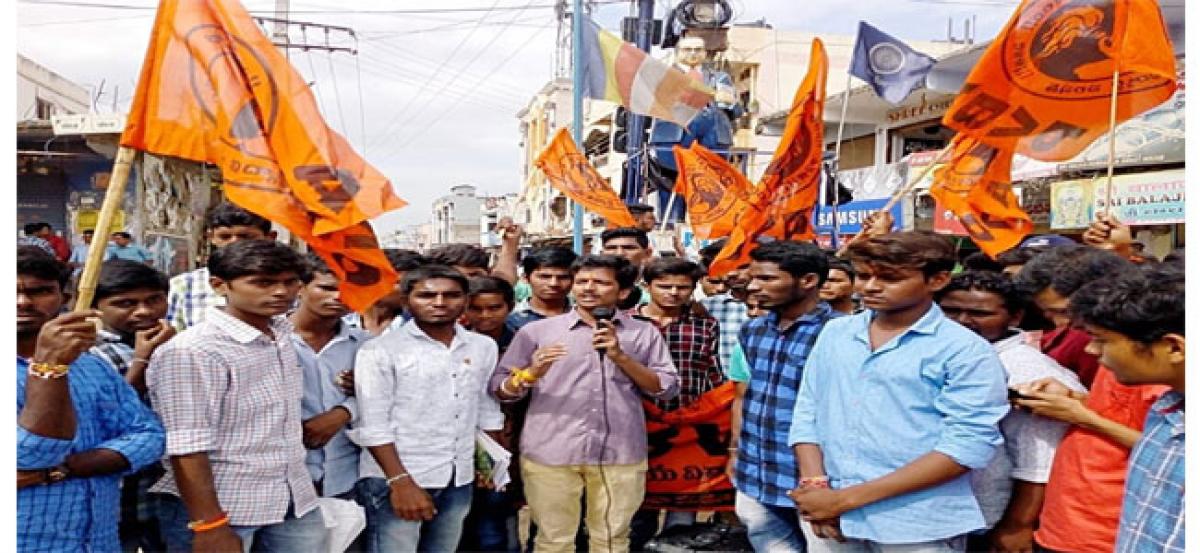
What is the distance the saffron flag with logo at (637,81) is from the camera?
7855 mm

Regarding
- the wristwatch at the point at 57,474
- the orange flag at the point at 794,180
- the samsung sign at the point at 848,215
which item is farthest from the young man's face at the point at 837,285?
the samsung sign at the point at 848,215

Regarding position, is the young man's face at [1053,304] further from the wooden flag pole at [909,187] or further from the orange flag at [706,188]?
the orange flag at [706,188]

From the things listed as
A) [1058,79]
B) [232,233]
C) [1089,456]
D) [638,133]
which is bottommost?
[1089,456]

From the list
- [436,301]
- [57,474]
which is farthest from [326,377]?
[57,474]

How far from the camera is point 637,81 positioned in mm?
7883

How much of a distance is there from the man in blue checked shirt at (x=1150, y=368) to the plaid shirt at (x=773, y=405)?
134 cm

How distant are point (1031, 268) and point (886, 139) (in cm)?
1624

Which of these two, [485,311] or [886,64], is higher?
[886,64]

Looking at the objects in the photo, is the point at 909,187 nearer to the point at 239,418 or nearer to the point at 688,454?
the point at 688,454

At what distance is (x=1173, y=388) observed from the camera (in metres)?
2.22

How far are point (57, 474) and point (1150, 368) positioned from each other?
3060 millimetres

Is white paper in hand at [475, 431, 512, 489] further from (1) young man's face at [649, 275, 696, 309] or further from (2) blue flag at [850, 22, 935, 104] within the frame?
(2) blue flag at [850, 22, 935, 104]

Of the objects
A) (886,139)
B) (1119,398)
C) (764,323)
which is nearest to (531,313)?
(764,323)

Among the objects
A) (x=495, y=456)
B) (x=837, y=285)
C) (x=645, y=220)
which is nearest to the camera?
(x=495, y=456)
